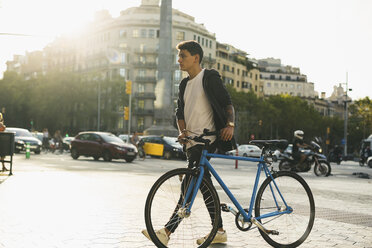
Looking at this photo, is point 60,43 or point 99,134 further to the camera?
point 60,43

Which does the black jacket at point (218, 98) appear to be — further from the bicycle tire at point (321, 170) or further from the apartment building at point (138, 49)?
the apartment building at point (138, 49)

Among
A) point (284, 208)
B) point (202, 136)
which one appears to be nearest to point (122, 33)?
point (284, 208)

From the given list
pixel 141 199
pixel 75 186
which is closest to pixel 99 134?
pixel 75 186

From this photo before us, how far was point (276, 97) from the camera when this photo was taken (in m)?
94.5

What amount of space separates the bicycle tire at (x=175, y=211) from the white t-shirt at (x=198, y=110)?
25.7 inches

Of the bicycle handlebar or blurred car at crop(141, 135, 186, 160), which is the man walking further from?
blurred car at crop(141, 135, 186, 160)

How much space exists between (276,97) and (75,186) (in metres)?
85.1

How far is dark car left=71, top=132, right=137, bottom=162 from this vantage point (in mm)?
25984

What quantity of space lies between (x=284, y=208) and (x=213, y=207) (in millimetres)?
996

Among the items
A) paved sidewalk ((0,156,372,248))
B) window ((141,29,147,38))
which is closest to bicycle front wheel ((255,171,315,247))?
paved sidewalk ((0,156,372,248))

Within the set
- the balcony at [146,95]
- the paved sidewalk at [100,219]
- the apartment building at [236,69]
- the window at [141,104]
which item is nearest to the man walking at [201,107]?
the paved sidewalk at [100,219]

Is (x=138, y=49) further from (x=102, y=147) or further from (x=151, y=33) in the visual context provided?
(x=102, y=147)

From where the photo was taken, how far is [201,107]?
5.38m

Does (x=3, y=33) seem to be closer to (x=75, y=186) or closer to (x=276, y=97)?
(x=75, y=186)
